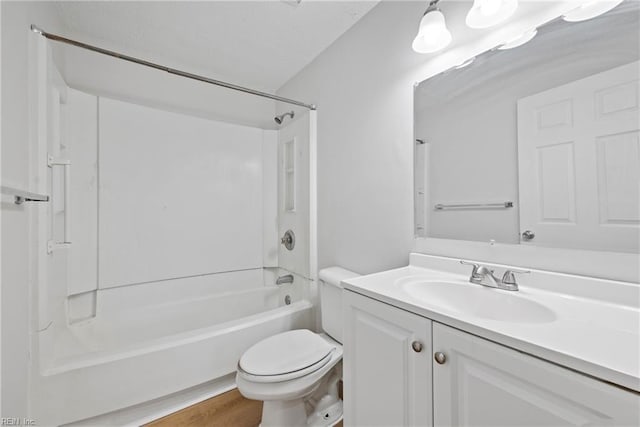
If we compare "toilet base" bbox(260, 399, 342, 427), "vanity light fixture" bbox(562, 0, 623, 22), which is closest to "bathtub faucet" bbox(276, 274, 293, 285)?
"toilet base" bbox(260, 399, 342, 427)

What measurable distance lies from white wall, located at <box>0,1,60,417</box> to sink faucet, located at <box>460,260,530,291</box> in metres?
1.60

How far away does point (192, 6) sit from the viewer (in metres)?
1.46

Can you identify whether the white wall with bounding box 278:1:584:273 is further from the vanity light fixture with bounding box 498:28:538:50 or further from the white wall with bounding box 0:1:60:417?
the white wall with bounding box 0:1:60:417

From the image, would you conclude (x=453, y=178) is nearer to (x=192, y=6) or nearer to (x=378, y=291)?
(x=378, y=291)

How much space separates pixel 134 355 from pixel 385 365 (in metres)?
1.20

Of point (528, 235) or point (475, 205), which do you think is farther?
point (475, 205)

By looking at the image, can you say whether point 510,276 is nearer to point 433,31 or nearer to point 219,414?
point 433,31

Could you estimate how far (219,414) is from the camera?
1339mm

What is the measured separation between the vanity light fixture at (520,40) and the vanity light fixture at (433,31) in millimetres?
218

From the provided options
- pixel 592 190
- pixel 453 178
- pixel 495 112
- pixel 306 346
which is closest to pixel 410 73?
pixel 495 112

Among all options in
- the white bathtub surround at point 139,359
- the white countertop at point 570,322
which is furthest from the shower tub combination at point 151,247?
the white countertop at point 570,322

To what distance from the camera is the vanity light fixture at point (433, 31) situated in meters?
1.01

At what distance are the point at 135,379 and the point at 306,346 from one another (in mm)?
840

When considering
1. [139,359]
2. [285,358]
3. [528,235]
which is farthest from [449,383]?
[139,359]
